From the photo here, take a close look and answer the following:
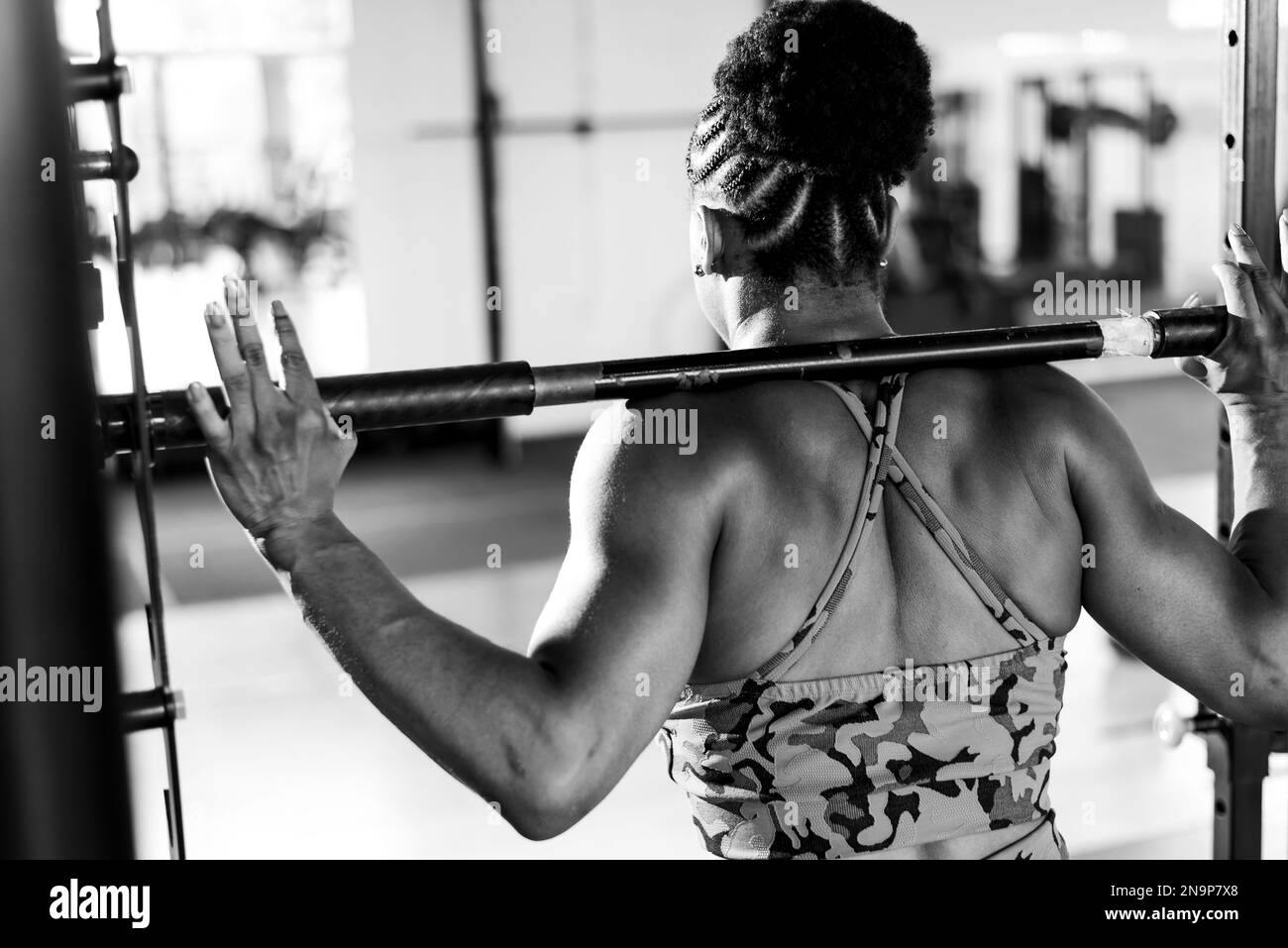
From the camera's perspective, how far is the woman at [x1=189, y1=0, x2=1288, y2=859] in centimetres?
93

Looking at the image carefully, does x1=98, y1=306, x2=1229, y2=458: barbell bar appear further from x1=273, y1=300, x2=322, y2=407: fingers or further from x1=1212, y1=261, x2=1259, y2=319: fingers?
x1=1212, y1=261, x2=1259, y2=319: fingers

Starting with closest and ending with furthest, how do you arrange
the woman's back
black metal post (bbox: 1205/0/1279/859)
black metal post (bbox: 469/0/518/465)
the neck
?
the woman's back → the neck → black metal post (bbox: 1205/0/1279/859) → black metal post (bbox: 469/0/518/465)

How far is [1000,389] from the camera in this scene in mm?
1128

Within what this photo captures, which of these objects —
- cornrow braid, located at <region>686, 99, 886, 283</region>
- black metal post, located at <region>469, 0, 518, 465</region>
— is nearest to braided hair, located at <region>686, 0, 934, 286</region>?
cornrow braid, located at <region>686, 99, 886, 283</region>

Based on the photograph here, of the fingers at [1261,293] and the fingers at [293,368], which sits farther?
the fingers at [1261,293]

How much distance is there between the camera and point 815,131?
3.47 feet

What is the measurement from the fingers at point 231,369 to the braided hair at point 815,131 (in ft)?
1.38

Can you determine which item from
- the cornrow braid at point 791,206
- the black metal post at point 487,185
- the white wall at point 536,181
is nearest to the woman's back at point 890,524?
the cornrow braid at point 791,206

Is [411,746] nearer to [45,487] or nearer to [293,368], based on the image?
[293,368]

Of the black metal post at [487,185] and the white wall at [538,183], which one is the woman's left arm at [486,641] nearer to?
the black metal post at [487,185]

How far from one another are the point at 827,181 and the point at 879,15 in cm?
14

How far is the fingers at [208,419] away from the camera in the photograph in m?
0.93

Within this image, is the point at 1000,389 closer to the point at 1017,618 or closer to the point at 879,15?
the point at 1017,618

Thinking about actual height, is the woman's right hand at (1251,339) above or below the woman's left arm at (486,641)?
above
